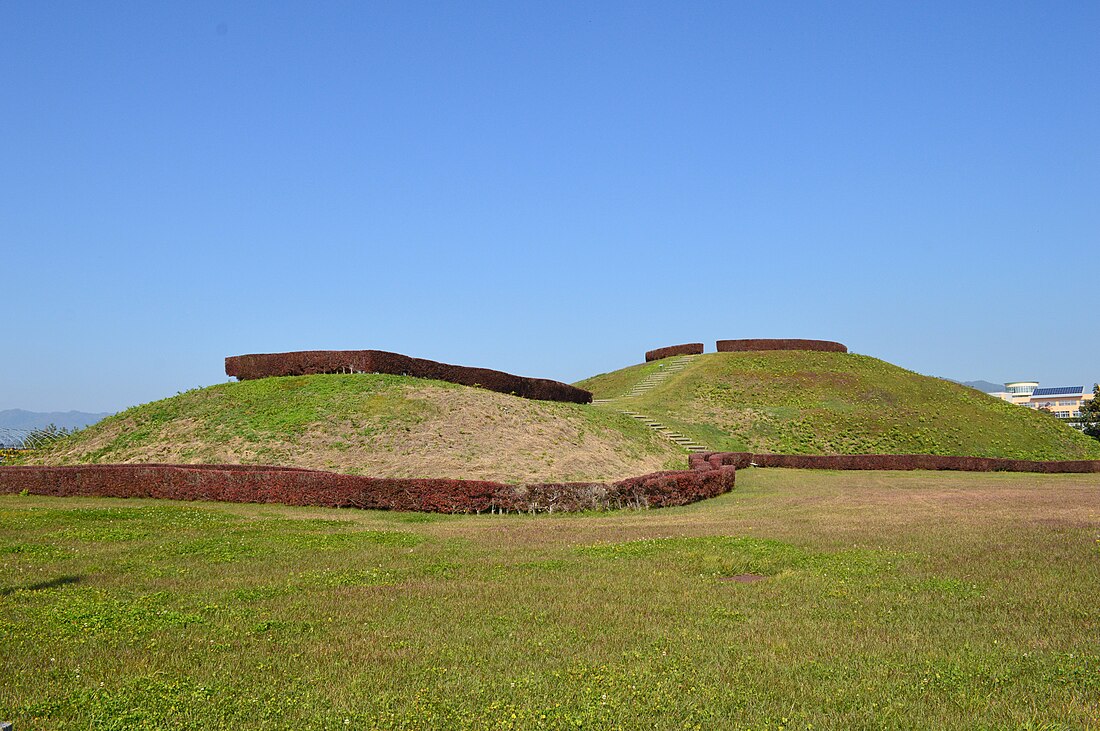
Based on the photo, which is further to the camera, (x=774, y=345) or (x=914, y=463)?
(x=774, y=345)

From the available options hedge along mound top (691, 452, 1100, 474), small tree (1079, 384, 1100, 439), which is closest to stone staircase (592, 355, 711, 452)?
hedge along mound top (691, 452, 1100, 474)

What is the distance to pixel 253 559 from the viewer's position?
16500 mm

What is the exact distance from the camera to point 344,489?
1045 inches

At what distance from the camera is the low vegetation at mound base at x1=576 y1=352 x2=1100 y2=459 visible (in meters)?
56.5

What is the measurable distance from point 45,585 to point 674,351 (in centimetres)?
7485

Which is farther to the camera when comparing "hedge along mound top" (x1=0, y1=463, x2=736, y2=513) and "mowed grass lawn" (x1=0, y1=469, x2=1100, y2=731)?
"hedge along mound top" (x1=0, y1=463, x2=736, y2=513)

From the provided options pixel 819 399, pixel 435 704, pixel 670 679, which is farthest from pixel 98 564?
pixel 819 399

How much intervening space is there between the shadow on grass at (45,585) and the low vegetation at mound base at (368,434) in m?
18.0

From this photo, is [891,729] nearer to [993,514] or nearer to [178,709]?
[178,709]

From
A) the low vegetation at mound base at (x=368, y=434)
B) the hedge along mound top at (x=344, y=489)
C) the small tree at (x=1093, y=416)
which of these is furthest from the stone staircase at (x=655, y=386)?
the small tree at (x=1093, y=416)

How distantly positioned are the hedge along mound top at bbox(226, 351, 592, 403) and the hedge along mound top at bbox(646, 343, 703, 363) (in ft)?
127

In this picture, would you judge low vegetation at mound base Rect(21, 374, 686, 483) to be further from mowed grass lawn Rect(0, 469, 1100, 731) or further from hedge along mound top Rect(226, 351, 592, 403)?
mowed grass lawn Rect(0, 469, 1100, 731)

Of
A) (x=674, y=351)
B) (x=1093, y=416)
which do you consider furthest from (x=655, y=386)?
(x=1093, y=416)

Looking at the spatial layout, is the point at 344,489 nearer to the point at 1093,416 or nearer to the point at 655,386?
the point at 655,386
